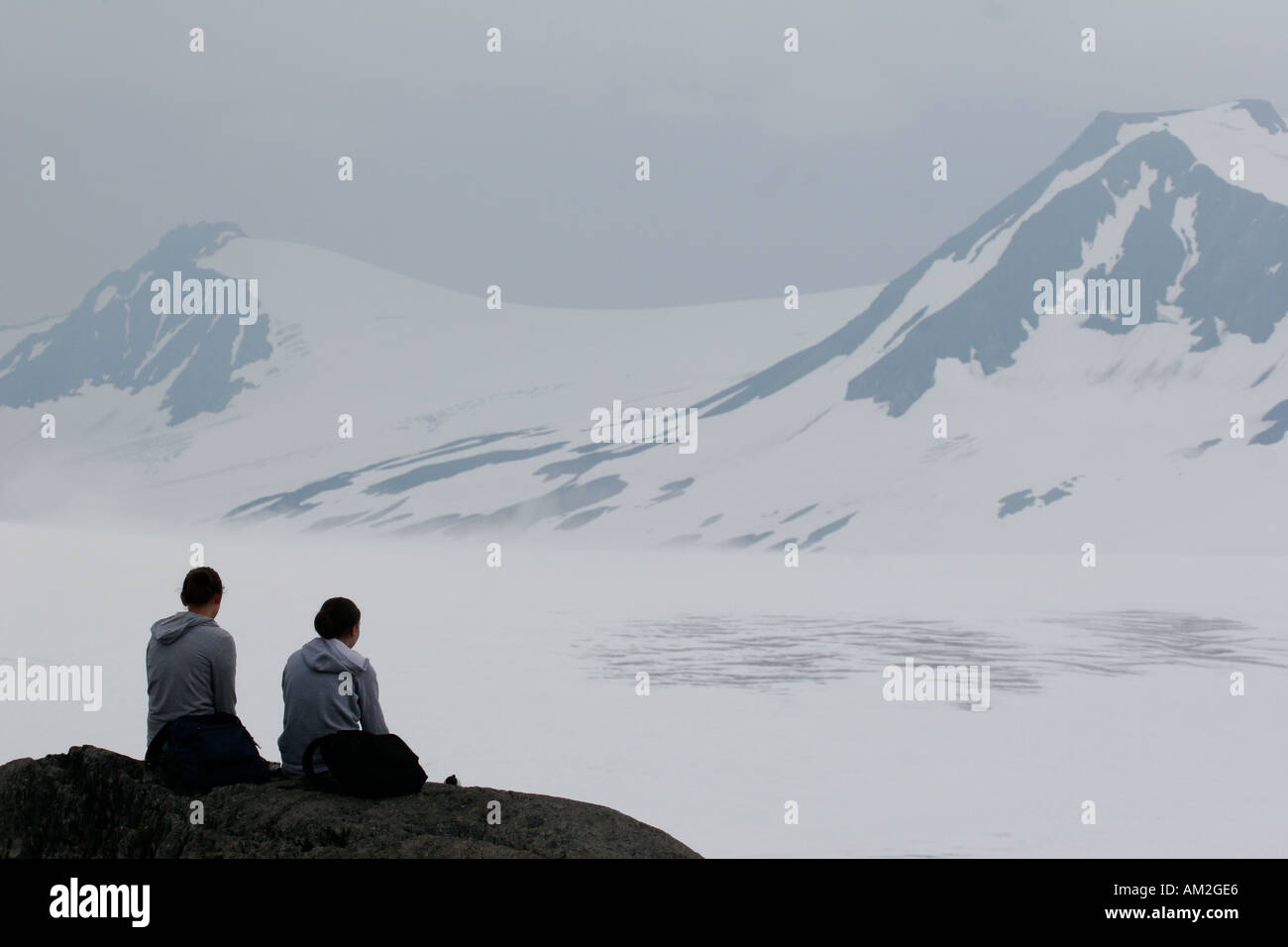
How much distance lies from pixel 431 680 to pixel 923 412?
3607 inches

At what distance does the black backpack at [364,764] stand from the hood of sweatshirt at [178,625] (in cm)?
93

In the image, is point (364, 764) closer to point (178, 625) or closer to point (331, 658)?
point (331, 658)

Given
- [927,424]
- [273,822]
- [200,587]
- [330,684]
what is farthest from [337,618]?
[927,424]

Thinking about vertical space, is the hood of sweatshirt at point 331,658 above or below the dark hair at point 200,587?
below

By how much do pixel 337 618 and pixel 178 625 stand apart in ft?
3.00

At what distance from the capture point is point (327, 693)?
7.76 meters

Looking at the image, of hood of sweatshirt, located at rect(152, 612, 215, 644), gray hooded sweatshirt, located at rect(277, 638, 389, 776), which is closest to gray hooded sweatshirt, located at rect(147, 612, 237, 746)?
hood of sweatshirt, located at rect(152, 612, 215, 644)

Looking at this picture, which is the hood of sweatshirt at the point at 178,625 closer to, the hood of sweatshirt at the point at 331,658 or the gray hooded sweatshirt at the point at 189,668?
the gray hooded sweatshirt at the point at 189,668

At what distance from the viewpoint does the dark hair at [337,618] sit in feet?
25.1

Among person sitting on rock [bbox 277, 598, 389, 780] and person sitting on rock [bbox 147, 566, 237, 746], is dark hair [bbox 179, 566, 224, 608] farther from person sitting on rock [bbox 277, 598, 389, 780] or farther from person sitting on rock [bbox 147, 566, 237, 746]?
person sitting on rock [bbox 277, 598, 389, 780]

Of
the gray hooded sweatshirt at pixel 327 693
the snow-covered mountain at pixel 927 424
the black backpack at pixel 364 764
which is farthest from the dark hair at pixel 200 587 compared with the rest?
the snow-covered mountain at pixel 927 424

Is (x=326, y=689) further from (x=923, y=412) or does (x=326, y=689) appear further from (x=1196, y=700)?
(x=923, y=412)

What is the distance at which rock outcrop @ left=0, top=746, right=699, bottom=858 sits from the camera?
732cm

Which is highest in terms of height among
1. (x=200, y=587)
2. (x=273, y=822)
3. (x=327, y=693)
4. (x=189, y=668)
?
(x=200, y=587)
